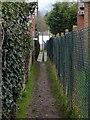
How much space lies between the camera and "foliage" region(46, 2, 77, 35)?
2794 cm

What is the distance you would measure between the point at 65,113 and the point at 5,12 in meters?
2.72

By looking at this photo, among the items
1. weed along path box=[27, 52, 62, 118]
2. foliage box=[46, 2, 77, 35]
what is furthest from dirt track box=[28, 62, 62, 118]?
foliage box=[46, 2, 77, 35]

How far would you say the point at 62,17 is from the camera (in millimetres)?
29359

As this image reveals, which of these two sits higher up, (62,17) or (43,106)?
(62,17)

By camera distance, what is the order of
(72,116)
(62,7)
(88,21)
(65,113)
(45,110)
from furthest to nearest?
(62,7) < (88,21) < (45,110) < (65,113) < (72,116)

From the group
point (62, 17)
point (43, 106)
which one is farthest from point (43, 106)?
point (62, 17)

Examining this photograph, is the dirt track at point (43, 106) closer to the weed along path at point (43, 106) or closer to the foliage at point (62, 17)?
the weed along path at point (43, 106)

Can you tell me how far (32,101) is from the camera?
7.50m

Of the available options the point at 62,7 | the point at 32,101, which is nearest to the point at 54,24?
the point at 62,7

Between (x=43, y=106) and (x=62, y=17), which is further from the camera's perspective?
(x=62, y=17)

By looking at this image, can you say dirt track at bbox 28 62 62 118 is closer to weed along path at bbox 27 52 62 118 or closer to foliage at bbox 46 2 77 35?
weed along path at bbox 27 52 62 118

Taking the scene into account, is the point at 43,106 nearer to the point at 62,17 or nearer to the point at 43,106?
the point at 43,106

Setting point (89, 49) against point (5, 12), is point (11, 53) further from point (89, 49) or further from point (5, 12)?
point (89, 49)

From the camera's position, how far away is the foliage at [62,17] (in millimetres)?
27938
